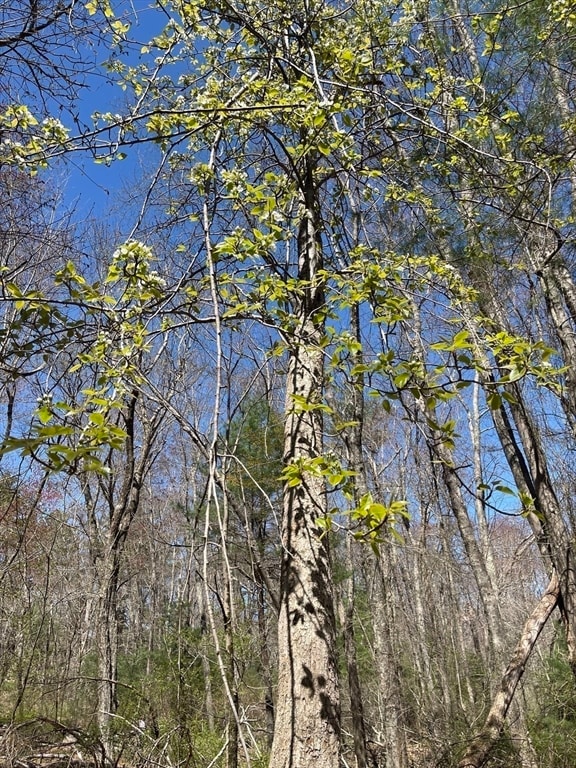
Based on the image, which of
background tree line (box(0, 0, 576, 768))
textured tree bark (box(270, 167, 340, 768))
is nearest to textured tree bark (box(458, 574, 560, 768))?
background tree line (box(0, 0, 576, 768))

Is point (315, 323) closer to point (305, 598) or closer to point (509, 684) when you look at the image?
point (305, 598)

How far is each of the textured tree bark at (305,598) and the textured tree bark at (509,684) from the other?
2.30 metres

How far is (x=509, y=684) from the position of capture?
359 centimetres

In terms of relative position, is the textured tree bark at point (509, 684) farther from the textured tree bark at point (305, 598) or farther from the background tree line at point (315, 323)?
the textured tree bark at point (305, 598)

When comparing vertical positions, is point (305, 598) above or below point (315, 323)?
below

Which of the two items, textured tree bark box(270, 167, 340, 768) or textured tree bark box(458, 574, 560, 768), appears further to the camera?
textured tree bark box(458, 574, 560, 768)

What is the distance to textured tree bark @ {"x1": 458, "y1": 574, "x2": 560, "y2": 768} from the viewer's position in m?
3.43

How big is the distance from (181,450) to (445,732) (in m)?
7.81

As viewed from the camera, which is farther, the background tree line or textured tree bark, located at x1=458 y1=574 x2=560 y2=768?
textured tree bark, located at x1=458 y1=574 x2=560 y2=768

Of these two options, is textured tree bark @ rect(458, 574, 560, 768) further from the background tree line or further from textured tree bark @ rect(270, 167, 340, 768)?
textured tree bark @ rect(270, 167, 340, 768)

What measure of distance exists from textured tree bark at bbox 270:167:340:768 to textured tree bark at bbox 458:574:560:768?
2.30 m

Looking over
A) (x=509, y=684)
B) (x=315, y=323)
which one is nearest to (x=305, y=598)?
(x=315, y=323)

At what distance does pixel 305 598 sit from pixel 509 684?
2.56 metres

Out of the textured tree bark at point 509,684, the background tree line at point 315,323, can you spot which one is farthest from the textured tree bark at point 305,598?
the textured tree bark at point 509,684
